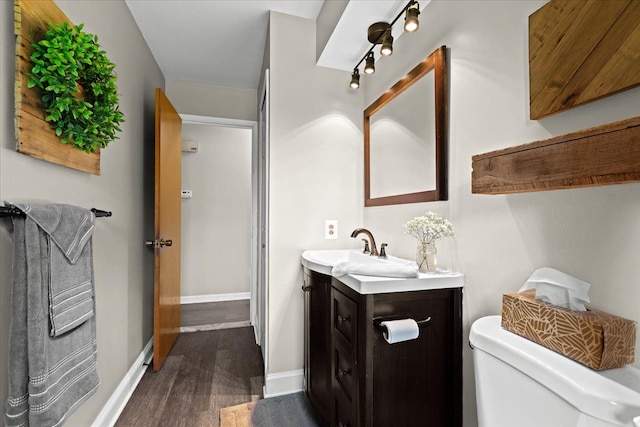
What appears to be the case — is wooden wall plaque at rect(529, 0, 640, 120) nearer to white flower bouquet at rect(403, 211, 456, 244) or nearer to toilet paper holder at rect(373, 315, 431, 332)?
white flower bouquet at rect(403, 211, 456, 244)

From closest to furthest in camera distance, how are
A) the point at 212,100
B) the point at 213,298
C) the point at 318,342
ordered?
the point at 318,342, the point at 212,100, the point at 213,298

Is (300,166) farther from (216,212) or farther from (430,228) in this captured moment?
(216,212)

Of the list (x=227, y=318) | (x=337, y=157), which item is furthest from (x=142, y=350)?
(x=337, y=157)

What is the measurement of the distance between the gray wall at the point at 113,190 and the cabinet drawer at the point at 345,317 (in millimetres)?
1161

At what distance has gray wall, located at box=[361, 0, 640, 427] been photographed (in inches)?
28.4

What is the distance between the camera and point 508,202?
3.30 ft

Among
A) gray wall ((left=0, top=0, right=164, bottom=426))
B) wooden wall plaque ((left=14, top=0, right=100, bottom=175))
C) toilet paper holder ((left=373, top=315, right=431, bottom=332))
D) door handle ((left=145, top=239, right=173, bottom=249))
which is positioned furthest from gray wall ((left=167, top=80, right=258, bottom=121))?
toilet paper holder ((left=373, top=315, right=431, bottom=332))

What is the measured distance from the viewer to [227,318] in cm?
336

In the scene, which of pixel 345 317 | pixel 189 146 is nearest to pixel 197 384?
pixel 345 317

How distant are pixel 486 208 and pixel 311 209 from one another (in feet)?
3.82

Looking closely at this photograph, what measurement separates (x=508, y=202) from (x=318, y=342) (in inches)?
45.2

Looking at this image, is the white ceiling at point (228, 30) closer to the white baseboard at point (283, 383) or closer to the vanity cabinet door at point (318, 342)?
the vanity cabinet door at point (318, 342)

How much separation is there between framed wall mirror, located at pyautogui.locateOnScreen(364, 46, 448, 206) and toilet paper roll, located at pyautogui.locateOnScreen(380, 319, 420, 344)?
0.60m

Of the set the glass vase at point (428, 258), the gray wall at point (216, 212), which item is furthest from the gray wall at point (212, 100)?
the glass vase at point (428, 258)
